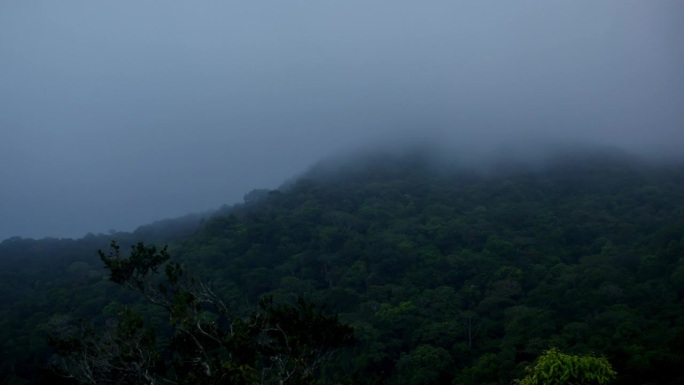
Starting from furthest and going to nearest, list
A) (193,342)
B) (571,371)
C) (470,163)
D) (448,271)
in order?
1. (470,163)
2. (448,271)
3. (571,371)
4. (193,342)

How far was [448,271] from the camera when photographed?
132 feet

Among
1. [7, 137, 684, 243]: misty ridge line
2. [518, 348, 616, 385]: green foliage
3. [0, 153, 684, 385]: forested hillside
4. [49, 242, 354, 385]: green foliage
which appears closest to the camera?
[49, 242, 354, 385]: green foliage

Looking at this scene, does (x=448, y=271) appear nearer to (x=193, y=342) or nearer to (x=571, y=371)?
(x=571, y=371)

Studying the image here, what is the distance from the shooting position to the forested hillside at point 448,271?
91.4ft

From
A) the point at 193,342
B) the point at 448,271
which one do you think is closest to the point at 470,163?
the point at 448,271

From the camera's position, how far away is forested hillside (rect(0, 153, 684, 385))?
91.4 ft

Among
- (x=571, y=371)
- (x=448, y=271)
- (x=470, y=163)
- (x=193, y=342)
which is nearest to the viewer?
(x=193, y=342)

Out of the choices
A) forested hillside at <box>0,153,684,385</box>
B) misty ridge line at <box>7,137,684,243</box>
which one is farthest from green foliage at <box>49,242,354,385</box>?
misty ridge line at <box>7,137,684,243</box>

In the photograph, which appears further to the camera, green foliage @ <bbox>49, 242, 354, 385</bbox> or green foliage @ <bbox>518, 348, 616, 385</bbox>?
green foliage @ <bbox>518, 348, 616, 385</bbox>

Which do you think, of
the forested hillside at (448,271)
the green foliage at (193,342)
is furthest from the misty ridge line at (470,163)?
the green foliage at (193,342)

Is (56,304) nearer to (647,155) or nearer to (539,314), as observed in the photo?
(539,314)

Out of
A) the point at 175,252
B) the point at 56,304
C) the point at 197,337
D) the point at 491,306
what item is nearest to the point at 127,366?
the point at 197,337

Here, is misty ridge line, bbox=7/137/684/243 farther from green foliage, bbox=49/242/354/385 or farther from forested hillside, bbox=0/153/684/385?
green foliage, bbox=49/242/354/385

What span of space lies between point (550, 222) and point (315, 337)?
45.7 metres
